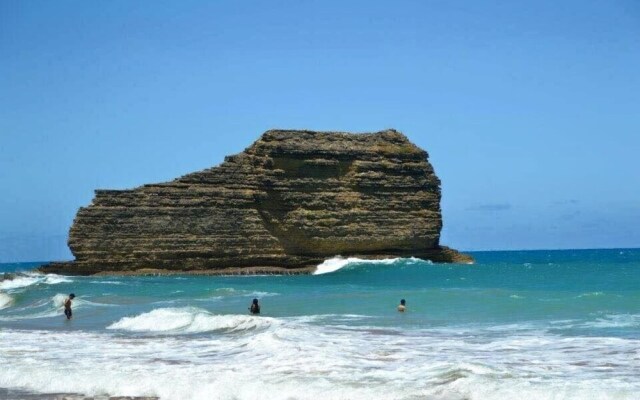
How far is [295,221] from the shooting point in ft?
178

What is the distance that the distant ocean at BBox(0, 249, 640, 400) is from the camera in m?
12.0

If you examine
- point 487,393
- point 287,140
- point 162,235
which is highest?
point 287,140

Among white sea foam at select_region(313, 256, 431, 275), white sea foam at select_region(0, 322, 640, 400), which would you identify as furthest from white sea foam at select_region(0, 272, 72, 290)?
white sea foam at select_region(0, 322, 640, 400)

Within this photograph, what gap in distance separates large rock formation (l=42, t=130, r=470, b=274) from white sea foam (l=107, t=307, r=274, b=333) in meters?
27.7

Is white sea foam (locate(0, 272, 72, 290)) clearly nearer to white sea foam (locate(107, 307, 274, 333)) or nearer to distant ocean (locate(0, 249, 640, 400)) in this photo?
distant ocean (locate(0, 249, 640, 400))

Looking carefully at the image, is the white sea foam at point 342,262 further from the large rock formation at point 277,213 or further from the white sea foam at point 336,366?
the white sea foam at point 336,366

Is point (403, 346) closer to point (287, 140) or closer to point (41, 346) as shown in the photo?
point (41, 346)

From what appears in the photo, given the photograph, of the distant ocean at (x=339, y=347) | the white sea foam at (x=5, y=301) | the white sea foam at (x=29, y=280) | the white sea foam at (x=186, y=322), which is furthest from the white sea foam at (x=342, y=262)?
the white sea foam at (x=186, y=322)

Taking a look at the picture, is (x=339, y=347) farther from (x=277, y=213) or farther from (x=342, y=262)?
(x=342, y=262)

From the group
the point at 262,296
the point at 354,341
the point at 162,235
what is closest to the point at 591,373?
the point at 354,341

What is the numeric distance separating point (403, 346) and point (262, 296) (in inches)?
630

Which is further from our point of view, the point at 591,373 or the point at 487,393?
the point at 591,373

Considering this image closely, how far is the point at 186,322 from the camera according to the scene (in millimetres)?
Result: 22094

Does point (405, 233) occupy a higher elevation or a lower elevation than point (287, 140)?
lower
